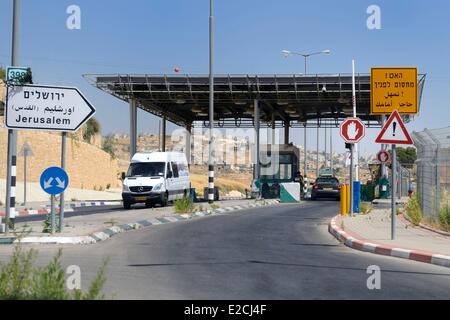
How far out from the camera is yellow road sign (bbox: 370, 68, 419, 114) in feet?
45.3

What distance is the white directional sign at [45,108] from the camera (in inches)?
537

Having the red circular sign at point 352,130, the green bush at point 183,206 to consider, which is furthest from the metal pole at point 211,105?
the red circular sign at point 352,130

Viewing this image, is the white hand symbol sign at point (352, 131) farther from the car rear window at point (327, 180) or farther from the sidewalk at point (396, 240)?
the car rear window at point (327, 180)

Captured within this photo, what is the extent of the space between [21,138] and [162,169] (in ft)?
53.2

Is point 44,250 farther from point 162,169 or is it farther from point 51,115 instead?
point 162,169

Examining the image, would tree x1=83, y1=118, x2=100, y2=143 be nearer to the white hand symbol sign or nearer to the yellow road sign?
the white hand symbol sign

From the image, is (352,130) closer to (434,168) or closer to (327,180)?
(434,168)

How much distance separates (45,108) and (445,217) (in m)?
10.0

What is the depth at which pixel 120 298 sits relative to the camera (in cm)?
695

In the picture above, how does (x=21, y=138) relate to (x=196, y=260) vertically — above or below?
above

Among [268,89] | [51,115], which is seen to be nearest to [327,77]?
[268,89]

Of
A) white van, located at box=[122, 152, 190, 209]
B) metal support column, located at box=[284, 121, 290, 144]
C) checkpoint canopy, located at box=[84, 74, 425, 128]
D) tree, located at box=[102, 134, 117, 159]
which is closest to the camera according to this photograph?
white van, located at box=[122, 152, 190, 209]

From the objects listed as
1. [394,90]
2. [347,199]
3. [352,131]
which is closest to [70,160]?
[347,199]

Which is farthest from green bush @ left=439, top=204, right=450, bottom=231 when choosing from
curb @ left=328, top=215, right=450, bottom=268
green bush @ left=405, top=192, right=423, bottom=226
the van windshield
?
the van windshield
